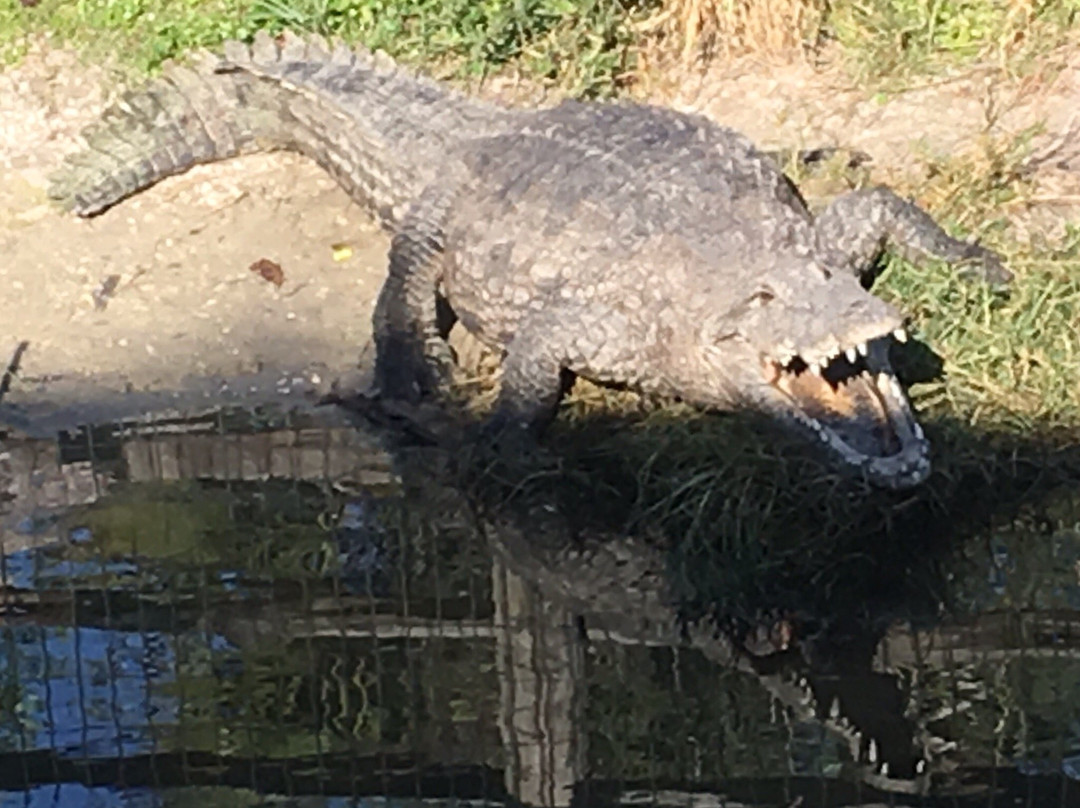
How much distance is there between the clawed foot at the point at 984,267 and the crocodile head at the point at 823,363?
0.60 meters

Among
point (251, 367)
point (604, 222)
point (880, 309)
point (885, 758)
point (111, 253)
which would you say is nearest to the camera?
point (885, 758)

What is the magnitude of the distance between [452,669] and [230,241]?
8.00ft

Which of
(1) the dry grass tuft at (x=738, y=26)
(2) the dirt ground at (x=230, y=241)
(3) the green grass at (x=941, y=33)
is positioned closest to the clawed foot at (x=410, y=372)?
(2) the dirt ground at (x=230, y=241)

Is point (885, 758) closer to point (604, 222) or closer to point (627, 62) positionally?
point (604, 222)

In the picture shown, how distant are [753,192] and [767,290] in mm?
542

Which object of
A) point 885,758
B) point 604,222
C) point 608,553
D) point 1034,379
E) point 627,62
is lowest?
point 885,758

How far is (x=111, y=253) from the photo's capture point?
240 inches

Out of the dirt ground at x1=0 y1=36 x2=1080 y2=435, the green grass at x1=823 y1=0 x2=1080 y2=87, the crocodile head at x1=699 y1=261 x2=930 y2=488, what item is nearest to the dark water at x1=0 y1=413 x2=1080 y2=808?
the crocodile head at x1=699 y1=261 x2=930 y2=488

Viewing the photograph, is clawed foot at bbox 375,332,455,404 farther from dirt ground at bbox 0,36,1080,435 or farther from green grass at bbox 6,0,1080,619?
green grass at bbox 6,0,1080,619

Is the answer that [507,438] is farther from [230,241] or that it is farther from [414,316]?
[230,241]

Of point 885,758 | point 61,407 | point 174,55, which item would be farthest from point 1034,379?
point 174,55

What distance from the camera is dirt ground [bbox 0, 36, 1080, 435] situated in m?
5.43

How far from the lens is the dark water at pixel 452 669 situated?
365 cm

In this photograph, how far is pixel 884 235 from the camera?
5473 millimetres
